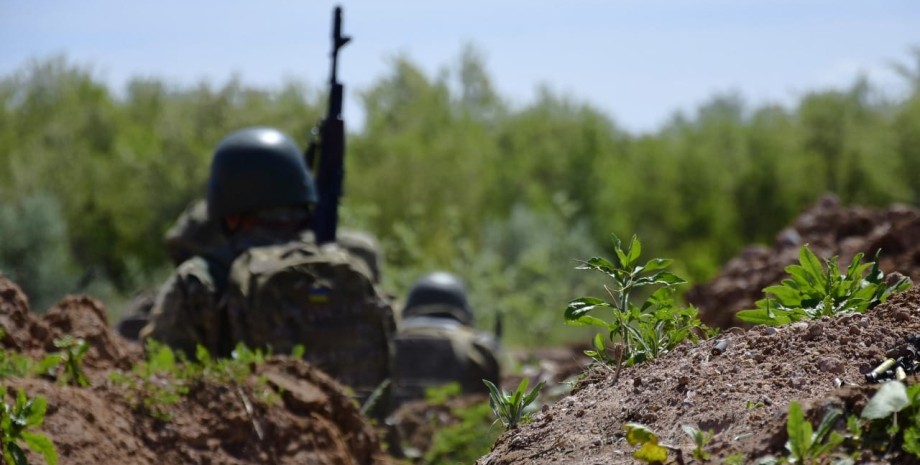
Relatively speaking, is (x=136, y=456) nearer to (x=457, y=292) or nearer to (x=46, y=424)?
(x=46, y=424)

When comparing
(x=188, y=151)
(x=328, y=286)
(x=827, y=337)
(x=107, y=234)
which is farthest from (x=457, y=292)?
(x=107, y=234)

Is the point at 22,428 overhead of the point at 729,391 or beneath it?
beneath

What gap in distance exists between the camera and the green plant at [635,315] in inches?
148

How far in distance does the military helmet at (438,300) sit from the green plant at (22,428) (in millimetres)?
9640

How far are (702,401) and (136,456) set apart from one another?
2635 mm

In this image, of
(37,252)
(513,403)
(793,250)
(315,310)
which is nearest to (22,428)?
(513,403)

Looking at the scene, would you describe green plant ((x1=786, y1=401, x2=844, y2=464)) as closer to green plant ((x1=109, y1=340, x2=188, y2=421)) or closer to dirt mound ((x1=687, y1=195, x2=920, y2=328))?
green plant ((x1=109, y1=340, x2=188, y2=421))

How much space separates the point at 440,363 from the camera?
11.8m

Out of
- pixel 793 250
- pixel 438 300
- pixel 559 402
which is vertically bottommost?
pixel 438 300

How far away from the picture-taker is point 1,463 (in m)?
4.55

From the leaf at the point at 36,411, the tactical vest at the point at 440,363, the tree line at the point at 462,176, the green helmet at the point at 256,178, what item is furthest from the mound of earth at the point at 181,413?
the tree line at the point at 462,176

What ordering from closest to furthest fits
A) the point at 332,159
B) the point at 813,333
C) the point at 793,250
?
the point at 813,333, the point at 332,159, the point at 793,250

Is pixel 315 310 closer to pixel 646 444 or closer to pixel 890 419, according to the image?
pixel 646 444

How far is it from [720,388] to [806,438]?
56cm
